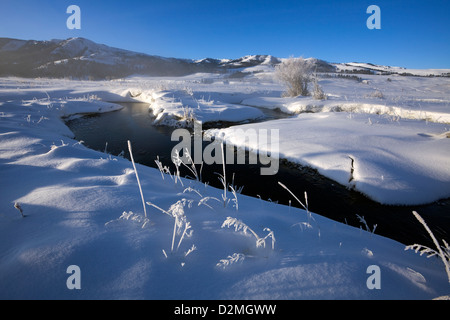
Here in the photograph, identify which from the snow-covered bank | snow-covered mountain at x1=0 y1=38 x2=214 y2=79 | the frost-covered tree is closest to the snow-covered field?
the snow-covered bank

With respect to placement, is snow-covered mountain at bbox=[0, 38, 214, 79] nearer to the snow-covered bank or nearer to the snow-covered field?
the snow-covered bank

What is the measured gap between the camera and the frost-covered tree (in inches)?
505

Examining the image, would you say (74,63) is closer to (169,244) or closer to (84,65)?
(84,65)

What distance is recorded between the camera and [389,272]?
1266 millimetres

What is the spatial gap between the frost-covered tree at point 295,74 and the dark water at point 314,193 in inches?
401

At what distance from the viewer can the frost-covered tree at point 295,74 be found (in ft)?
42.1

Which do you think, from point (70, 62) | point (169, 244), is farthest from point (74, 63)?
point (169, 244)

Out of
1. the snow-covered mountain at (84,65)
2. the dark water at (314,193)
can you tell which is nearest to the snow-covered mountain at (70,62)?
the snow-covered mountain at (84,65)

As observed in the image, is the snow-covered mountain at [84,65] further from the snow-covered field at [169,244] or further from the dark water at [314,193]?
the snow-covered field at [169,244]

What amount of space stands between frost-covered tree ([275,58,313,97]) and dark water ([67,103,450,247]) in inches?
401

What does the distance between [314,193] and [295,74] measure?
11862 millimetres

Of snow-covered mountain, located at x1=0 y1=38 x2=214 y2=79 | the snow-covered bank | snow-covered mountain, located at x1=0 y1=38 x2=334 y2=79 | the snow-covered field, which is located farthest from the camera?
snow-covered mountain, located at x1=0 y1=38 x2=334 y2=79
